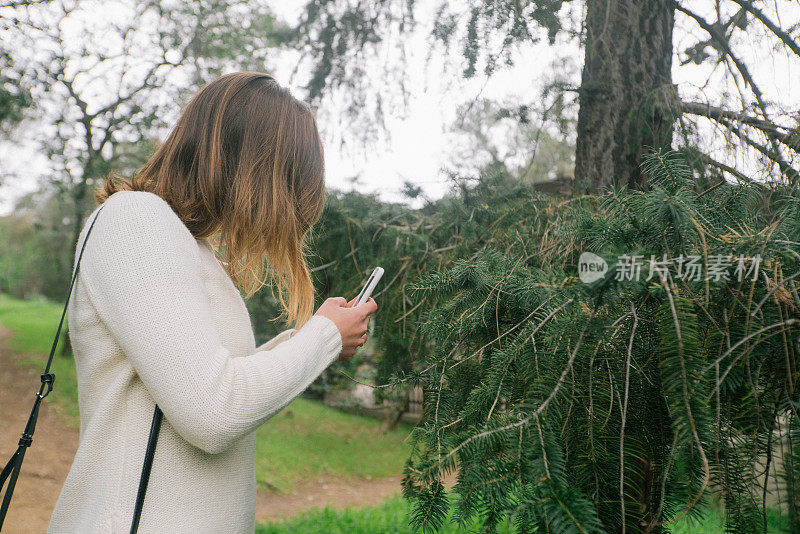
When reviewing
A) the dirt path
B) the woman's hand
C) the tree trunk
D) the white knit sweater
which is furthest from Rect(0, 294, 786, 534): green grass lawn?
the white knit sweater

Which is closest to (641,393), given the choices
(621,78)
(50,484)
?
(621,78)

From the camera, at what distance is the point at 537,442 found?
76 centimetres

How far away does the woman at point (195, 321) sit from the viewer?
0.95 metres

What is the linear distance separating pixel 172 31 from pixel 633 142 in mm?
10181

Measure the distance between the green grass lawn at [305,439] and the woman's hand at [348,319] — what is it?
19.4 feet

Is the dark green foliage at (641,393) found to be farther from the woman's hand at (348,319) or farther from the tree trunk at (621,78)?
the tree trunk at (621,78)

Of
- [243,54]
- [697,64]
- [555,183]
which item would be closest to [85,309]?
[697,64]

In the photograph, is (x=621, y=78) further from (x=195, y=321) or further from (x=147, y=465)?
(x=147, y=465)

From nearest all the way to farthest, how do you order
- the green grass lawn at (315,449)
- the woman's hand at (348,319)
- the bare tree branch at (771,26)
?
the woman's hand at (348,319) < the bare tree branch at (771,26) < the green grass lawn at (315,449)

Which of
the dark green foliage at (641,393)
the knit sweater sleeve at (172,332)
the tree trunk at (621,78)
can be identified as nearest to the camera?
the dark green foliage at (641,393)

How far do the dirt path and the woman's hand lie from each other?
5317 millimetres

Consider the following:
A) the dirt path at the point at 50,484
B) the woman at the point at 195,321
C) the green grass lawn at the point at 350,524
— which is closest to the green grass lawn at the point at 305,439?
the dirt path at the point at 50,484

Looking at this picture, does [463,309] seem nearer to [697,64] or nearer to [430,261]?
[430,261]

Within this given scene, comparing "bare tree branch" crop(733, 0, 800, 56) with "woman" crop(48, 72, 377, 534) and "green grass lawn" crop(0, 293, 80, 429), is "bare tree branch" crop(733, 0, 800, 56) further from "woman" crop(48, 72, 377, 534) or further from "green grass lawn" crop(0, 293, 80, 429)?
"green grass lawn" crop(0, 293, 80, 429)
